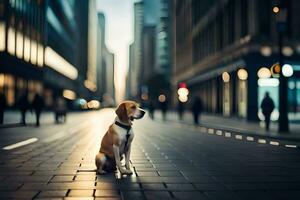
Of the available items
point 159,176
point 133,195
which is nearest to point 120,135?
point 159,176

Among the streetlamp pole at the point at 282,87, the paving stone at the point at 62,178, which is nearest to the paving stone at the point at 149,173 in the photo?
the paving stone at the point at 62,178

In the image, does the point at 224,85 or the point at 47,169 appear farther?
the point at 224,85

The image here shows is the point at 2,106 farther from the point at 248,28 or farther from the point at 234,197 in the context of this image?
the point at 234,197

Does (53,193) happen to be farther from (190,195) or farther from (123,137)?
(190,195)

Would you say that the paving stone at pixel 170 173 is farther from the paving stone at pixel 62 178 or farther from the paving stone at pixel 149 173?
the paving stone at pixel 62 178

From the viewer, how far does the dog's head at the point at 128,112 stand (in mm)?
7207

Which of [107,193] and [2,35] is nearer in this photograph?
[107,193]

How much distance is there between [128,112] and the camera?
23.7ft

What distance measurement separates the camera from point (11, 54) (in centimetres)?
4647

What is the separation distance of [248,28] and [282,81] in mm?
15154

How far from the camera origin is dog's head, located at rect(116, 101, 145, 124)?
721 centimetres

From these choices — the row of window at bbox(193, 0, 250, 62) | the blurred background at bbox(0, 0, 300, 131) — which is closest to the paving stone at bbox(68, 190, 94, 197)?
the blurred background at bbox(0, 0, 300, 131)

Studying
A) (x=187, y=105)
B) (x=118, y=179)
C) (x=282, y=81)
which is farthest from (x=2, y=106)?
(x=187, y=105)

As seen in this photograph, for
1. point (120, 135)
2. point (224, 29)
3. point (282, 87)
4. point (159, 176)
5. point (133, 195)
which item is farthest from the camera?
point (224, 29)
